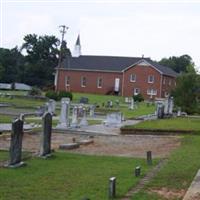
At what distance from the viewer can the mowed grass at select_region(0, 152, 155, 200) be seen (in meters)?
10.2

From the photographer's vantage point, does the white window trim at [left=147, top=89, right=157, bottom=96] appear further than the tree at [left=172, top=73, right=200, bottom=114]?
Yes

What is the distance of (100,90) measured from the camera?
317ft

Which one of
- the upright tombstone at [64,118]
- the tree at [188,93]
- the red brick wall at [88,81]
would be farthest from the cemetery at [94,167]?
the red brick wall at [88,81]

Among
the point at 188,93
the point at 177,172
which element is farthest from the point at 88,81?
the point at 177,172

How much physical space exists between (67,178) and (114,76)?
8341 centimetres

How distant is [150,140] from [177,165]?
9.47 meters

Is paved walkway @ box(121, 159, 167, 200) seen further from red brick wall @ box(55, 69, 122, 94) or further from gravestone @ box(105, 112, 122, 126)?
red brick wall @ box(55, 69, 122, 94)

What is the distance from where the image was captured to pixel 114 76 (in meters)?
95.2

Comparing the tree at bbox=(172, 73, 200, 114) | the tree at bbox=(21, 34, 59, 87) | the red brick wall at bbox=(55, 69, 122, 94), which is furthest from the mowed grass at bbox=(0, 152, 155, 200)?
the tree at bbox=(21, 34, 59, 87)

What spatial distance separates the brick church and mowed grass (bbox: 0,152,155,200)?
252ft

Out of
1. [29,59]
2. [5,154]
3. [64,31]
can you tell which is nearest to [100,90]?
[64,31]

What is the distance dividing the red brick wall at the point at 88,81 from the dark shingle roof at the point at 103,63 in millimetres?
895

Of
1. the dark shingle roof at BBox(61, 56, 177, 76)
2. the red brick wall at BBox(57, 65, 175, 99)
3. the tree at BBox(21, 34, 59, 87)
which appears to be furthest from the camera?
the tree at BBox(21, 34, 59, 87)

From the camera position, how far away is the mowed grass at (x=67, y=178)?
33.4 ft
